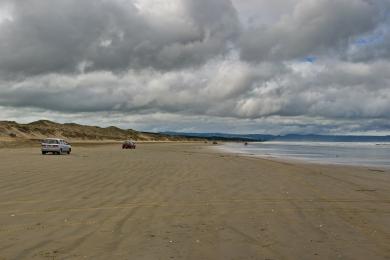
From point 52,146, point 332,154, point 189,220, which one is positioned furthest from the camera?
point 332,154

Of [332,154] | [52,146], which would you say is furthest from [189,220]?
[332,154]

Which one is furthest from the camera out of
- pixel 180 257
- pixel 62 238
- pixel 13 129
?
pixel 13 129

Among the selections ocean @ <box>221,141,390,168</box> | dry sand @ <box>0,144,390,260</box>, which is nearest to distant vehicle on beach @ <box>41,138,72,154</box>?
ocean @ <box>221,141,390,168</box>

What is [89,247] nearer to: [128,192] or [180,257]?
[180,257]

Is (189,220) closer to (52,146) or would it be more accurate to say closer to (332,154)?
(52,146)

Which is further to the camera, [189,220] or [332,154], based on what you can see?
[332,154]

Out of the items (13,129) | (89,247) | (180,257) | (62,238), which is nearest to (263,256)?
(180,257)

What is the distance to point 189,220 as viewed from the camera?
9.37m

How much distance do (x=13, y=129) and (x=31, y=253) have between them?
106384 mm

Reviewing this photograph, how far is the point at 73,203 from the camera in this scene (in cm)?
1138

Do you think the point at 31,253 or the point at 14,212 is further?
the point at 14,212

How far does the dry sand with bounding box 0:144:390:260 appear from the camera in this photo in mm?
6953

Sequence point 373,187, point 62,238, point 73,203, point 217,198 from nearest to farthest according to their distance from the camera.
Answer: point 62,238, point 73,203, point 217,198, point 373,187

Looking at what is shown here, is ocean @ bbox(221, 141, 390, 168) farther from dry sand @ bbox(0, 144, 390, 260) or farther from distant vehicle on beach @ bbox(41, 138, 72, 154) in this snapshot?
distant vehicle on beach @ bbox(41, 138, 72, 154)
